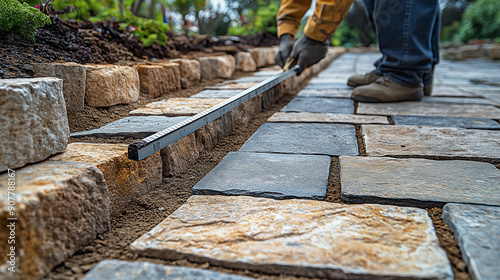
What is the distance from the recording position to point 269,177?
128 cm

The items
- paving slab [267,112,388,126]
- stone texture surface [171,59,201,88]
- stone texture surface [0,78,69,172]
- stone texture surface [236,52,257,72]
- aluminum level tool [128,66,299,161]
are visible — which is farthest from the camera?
stone texture surface [236,52,257,72]

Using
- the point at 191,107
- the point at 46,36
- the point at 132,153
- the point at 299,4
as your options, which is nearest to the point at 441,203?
the point at 132,153

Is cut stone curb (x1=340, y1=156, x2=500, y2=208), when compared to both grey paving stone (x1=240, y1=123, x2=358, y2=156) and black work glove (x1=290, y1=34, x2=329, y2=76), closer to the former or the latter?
grey paving stone (x1=240, y1=123, x2=358, y2=156)

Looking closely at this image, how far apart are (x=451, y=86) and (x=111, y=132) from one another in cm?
354

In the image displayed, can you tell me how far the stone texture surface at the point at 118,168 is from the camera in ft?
3.48

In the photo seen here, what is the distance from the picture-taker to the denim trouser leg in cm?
247

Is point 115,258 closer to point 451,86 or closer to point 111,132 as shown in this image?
point 111,132

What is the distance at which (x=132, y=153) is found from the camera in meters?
1.03

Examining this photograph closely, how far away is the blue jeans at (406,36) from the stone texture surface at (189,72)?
1401 mm

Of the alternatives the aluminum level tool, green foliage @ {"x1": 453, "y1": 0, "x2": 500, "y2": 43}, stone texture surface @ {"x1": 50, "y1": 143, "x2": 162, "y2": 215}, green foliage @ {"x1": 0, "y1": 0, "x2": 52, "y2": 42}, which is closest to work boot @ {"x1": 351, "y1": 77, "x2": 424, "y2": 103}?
the aluminum level tool

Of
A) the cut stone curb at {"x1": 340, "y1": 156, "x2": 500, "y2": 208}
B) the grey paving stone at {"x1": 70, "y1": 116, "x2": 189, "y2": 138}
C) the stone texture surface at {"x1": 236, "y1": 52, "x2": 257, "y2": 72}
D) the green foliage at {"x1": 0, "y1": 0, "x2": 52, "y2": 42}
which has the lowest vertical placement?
the cut stone curb at {"x1": 340, "y1": 156, "x2": 500, "y2": 208}

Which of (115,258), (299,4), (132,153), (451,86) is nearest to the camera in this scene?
(115,258)

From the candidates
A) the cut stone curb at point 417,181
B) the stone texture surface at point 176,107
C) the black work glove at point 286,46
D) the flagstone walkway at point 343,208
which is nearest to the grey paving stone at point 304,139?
the flagstone walkway at point 343,208

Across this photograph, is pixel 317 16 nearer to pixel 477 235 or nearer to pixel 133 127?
pixel 133 127
